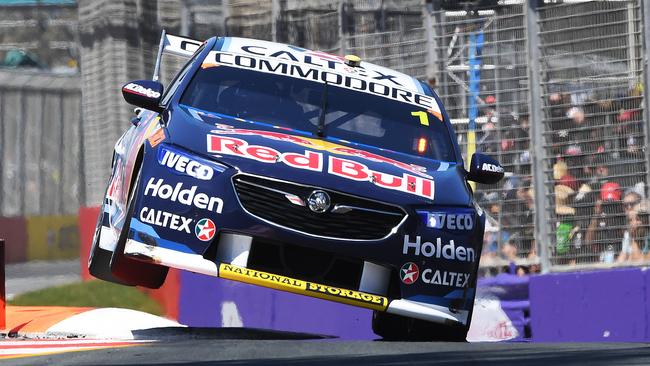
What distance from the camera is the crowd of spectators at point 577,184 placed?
11.4 m

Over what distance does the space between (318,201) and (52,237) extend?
838 cm

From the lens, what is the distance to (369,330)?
12.0 meters

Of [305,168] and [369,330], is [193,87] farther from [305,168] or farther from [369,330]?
[369,330]

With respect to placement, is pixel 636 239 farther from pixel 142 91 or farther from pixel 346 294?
pixel 142 91

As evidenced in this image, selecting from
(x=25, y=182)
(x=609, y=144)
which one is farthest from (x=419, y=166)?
(x=25, y=182)

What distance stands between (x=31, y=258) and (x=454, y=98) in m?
5.48

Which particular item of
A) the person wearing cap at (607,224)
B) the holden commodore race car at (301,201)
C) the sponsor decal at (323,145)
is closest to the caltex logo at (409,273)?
the holden commodore race car at (301,201)

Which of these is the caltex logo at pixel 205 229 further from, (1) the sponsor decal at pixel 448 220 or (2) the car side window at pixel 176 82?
(2) the car side window at pixel 176 82

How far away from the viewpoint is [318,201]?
27.6 ft

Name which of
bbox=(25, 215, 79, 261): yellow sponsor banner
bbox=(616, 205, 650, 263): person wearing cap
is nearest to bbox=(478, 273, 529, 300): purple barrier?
bbox=(616, 205, 650, 263): person wearing cap

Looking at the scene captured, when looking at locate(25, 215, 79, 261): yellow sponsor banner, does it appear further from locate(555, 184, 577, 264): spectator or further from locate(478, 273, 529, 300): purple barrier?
locate(555, 184, 577, 264): spectator

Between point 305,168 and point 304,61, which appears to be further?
point 304,61

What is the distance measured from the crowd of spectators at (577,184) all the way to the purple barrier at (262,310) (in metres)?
1.24

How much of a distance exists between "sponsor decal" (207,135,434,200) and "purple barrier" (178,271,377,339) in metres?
3.44
